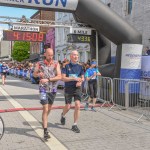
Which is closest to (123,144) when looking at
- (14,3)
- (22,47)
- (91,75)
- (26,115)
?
(26,115)

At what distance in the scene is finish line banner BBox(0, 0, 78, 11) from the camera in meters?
10.7

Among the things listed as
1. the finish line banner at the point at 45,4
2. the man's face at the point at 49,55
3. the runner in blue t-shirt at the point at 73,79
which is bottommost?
the runner in blue t-shirt at the point at 73,79

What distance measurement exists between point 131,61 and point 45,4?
359cm

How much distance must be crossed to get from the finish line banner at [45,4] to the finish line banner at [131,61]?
7.67 feet

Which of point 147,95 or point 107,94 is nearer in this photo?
point 147,95

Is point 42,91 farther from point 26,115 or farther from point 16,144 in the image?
point 26,115

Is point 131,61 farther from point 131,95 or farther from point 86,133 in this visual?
point 86,133

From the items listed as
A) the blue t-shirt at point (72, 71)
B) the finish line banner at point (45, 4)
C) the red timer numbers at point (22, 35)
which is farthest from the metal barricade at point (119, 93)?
the red timer numbers at point (22, 35)

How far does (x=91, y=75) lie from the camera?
1046 centimetres

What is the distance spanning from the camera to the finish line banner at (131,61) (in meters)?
11.1

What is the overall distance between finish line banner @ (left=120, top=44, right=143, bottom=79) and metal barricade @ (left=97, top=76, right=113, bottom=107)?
1.98 ft

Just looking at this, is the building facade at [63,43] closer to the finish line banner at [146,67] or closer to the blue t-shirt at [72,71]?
the finish line banner at [146,67]

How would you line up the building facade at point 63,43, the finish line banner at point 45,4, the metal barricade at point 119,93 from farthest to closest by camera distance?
the building facade at point 63,43, the finish line banner at point 45,4, the metal barricade at point 119,93

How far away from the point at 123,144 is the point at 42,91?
1882 mm
